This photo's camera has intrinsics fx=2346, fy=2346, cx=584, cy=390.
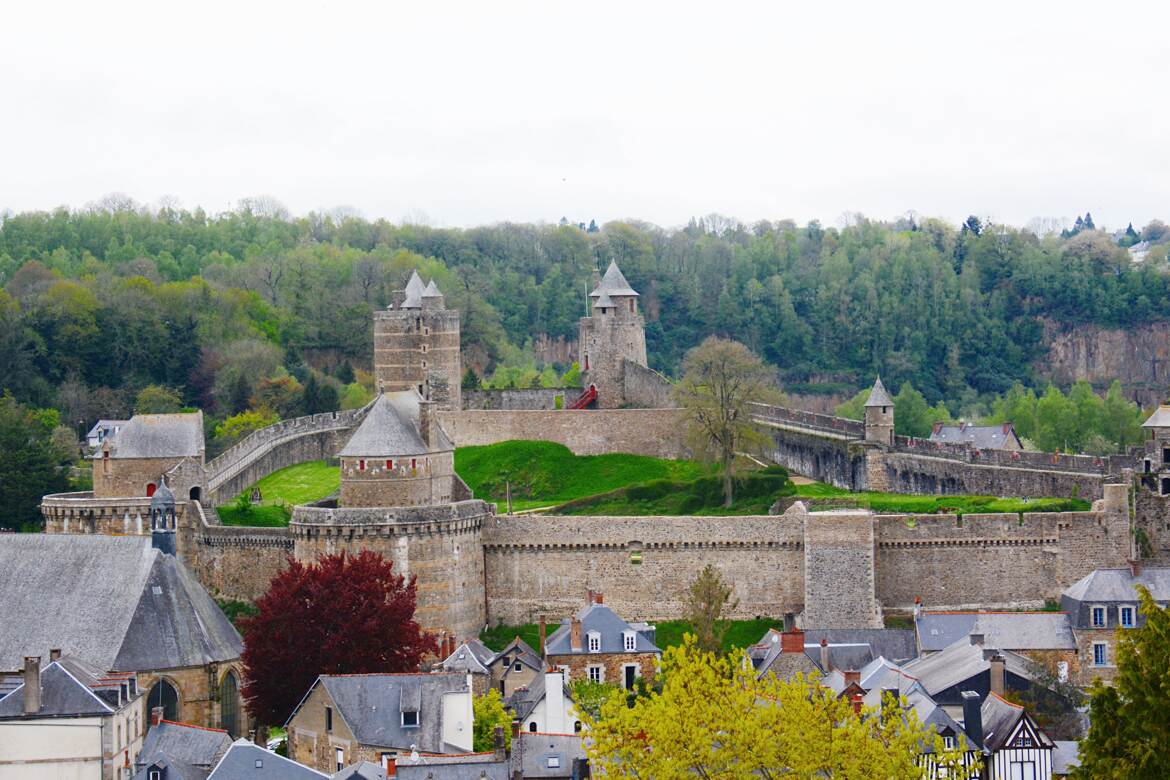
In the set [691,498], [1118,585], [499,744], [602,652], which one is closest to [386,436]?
[602,652]

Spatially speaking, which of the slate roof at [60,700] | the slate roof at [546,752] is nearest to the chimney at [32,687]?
the slate roof at [60,700]

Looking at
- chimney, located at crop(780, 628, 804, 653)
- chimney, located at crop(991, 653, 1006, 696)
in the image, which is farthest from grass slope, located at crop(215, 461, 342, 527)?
chimney, located at crop(991, 653, 1006, 696)

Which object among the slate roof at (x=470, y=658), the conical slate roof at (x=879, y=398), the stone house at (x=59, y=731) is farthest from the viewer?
the conical slate roof at (x=879, y=398)

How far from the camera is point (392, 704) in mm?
55469

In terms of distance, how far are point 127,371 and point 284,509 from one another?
30.1m

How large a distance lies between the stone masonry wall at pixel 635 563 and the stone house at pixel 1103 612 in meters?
8.07

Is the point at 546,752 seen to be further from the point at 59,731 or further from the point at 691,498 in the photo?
the point at 691,498

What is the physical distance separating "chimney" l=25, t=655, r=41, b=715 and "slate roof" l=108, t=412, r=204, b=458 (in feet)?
48.3

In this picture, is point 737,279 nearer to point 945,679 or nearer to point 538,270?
point 538,270

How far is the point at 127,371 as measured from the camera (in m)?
98.6

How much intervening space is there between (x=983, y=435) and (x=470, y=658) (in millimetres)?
45531

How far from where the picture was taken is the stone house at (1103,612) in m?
60.8

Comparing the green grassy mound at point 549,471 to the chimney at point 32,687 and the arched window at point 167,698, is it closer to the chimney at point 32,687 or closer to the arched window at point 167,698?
the arched window at point 167,698

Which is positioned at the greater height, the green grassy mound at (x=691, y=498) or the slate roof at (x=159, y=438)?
the slate roof at (x=159, y=438)
